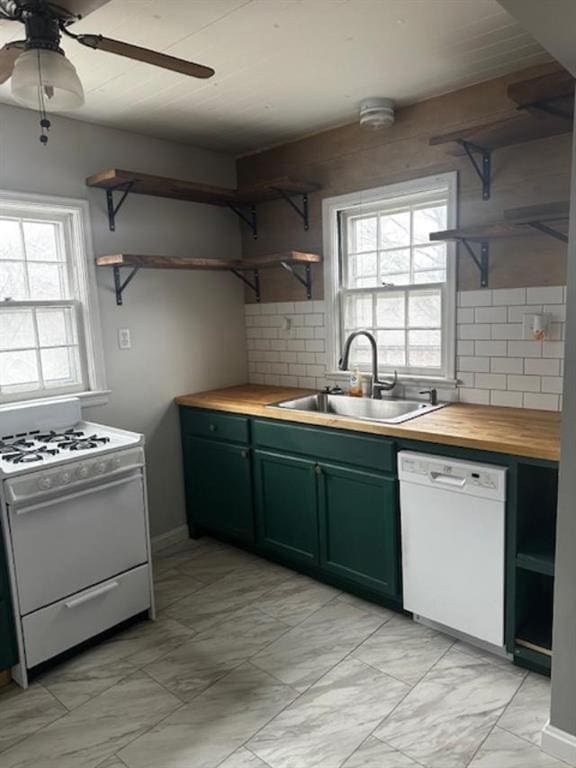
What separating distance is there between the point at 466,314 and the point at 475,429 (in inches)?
28.8

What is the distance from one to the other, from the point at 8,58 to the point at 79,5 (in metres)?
0.29

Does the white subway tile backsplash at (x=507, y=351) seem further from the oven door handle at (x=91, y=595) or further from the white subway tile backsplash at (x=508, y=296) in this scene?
the oven door handle at (x=91, y=595)

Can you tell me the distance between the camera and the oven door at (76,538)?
219 cm

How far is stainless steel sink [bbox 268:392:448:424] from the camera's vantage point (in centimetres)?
296

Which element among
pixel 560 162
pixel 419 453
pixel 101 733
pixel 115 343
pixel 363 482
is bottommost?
pixel 101 733

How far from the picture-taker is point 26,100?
1652 millimetres

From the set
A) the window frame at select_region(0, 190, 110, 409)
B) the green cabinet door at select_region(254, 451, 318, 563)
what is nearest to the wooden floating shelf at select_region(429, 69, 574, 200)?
the green cabinet door at select_region(254, 451, 318, 563)

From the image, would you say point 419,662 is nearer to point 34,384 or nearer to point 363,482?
point 363,482

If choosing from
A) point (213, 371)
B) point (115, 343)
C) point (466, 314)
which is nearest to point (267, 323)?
point (213, 371)

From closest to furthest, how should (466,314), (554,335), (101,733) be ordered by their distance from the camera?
(101,733) → (554,335) → (466,314)

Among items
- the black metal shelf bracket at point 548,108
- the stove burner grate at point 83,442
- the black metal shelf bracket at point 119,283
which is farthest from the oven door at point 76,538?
the black metal shelf bracket at point 548,108

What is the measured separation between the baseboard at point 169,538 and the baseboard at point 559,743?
7.44 feet

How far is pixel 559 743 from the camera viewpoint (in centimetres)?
178

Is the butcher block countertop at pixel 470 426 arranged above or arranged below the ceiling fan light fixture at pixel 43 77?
below
